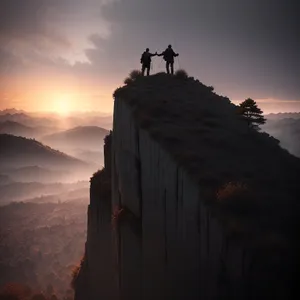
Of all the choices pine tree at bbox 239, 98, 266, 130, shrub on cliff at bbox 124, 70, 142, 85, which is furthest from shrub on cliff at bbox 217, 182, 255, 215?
shrub on cliff at bbox 124, 70, 142, 85

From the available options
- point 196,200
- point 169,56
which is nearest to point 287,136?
point 169,56

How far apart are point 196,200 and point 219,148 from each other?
3.81m

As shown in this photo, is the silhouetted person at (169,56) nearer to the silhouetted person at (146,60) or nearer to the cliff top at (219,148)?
the silhouetted person at (146,60)

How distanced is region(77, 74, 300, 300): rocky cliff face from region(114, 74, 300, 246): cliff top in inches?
1.9

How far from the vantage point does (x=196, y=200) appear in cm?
1108

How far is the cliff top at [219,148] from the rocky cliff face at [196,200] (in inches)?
1.9

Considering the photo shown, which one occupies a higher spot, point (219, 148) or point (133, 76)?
point (133, 76)

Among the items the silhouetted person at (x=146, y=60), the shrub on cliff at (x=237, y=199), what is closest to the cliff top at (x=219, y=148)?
the shrub on cliff at (x=237, y=199)

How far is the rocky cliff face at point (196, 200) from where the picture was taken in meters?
8.50

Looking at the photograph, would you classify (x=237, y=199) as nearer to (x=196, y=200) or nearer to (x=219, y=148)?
(x=196, y=200)

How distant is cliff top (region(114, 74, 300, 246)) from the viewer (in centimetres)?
1023

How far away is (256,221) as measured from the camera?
9.25m

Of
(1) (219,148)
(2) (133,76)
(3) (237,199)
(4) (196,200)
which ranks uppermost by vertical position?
(2) (133,76)

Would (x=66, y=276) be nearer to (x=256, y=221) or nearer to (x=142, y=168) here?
(x=142, y=168)
